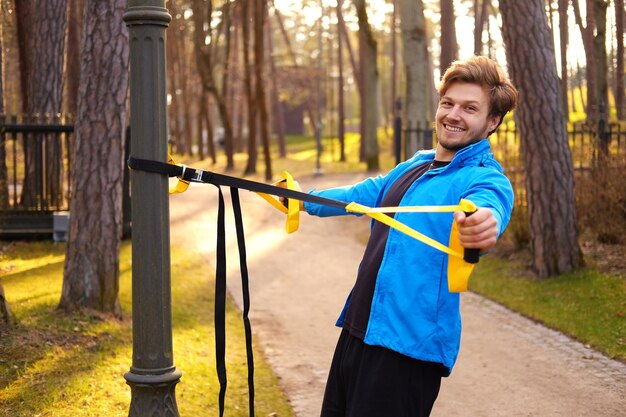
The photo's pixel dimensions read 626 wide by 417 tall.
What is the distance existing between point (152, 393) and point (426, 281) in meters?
1.03

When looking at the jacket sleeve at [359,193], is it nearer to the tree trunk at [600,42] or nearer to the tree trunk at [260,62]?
the tree trunk at [600,42]

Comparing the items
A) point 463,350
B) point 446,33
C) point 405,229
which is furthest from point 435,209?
point 446,33

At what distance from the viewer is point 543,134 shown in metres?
9.89

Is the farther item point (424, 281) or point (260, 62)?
point (260, 62)

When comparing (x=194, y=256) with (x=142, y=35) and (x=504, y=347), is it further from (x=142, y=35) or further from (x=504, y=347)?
(x=142, y=35)

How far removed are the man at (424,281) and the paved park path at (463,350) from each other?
113 inches

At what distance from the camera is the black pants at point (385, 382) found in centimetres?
292

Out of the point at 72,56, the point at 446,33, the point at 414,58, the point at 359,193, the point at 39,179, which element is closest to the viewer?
the point at 359,193

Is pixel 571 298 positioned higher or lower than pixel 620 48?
lower

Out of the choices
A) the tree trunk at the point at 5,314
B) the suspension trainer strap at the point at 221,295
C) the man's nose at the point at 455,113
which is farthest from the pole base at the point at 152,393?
the tree trunk at the point at 5,314

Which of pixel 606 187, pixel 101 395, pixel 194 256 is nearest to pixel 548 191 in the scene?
pixel 606 187

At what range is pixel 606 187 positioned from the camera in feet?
36.4

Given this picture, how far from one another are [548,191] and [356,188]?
7058 millimetres

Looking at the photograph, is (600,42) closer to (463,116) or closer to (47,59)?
(47,59)
